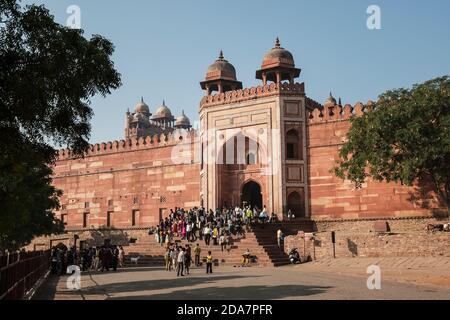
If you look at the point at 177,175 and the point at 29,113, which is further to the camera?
the point at 177,175

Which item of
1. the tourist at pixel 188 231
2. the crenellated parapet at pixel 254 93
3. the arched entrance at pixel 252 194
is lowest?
the tourist at pixel 188 231

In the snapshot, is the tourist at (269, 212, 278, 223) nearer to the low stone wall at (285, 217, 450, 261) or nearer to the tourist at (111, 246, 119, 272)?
the low stone wall at (285, 217, 450, 261)

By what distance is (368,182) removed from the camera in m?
29.4

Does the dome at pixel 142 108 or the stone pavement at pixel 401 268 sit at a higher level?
the dome at pixel 142 108

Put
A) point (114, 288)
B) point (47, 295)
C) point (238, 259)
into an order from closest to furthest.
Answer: point (47, 295) → point (114, 288) → point (238, 259)

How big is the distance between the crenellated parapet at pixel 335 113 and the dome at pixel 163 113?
42852 millimetres

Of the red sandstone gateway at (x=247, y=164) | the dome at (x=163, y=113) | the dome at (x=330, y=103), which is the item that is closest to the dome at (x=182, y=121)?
the dome at (x=163, y=113)

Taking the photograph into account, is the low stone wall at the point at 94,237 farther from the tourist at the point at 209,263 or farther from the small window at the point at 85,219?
the tourist at the point at 209,263

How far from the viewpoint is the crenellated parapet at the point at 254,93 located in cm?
3133

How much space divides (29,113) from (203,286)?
7.06 metres

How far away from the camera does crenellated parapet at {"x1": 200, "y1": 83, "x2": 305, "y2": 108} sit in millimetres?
31328

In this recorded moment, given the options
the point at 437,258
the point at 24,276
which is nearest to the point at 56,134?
the point at 24,276

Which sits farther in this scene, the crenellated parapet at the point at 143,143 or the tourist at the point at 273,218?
the crenellated parapet at the point at 143,143

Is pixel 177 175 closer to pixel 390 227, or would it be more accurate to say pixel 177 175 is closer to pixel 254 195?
pixel 254 195
